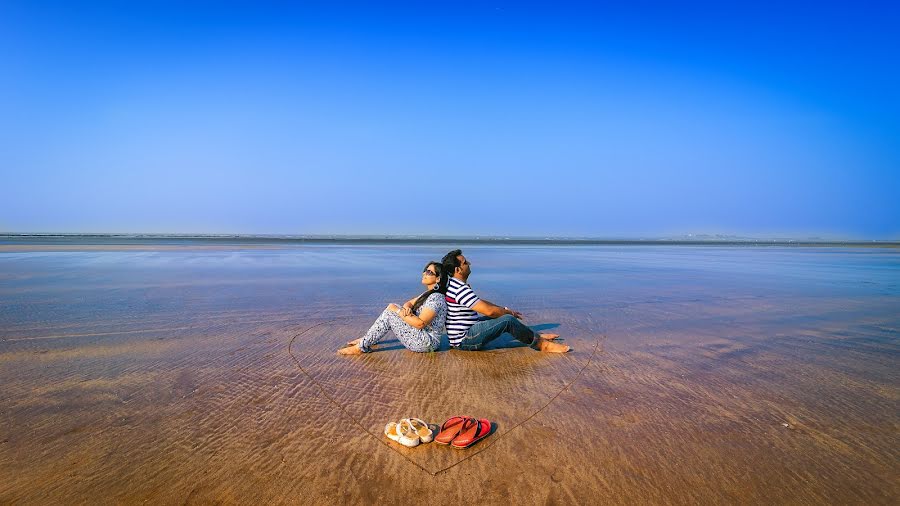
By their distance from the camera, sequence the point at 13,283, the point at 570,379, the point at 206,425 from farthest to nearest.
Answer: the point at 13,283 < the point at 570,379 < the point at 206,425

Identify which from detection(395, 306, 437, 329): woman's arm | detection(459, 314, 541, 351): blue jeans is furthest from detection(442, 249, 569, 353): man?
detection(395, 306, 437, 329): woman's arm

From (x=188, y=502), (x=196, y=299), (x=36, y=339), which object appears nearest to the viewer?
(x=188, y=502)

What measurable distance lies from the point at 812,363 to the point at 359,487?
18.8ft

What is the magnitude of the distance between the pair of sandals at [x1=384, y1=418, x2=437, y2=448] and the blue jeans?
2.54m

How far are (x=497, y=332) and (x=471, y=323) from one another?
1.27 ft

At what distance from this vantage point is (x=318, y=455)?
313 cm

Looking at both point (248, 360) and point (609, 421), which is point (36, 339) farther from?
point (609, 421)

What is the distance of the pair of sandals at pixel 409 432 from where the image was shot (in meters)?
3.26

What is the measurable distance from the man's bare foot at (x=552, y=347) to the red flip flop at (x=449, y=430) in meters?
2.76

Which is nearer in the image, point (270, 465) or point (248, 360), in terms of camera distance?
point (270, 465)

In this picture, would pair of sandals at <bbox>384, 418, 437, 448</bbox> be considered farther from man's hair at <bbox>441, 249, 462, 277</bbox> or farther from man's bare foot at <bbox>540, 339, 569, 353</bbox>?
man's bare foot at <bbox>540, 339, 569, 353</bbox>

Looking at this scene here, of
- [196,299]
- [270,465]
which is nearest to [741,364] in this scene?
[270,465]

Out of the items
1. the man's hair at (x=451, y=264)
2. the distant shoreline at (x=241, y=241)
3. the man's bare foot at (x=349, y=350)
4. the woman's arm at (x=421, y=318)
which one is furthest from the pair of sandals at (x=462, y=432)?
the distant shoreline at (x=241, y=241)

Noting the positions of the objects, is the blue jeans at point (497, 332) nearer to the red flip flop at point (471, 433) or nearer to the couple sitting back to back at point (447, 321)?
the couple sitting back to back at point (447, 321)
